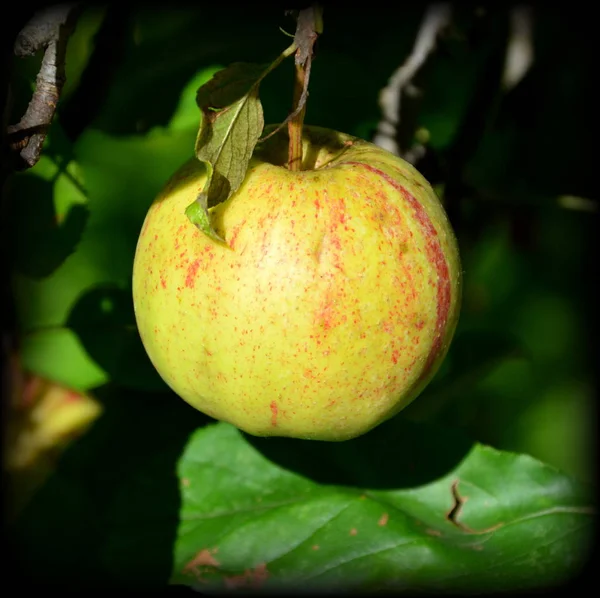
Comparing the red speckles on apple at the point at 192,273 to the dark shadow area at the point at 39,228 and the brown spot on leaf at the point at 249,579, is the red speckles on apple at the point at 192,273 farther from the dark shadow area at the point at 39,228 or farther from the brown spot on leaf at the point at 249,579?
the brown spot on leaf at the point at 249,579

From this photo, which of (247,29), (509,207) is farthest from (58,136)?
(509,207)

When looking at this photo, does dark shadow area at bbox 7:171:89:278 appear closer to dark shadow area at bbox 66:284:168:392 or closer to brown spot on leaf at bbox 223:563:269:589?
dark shadow area at bbox 66:284:168:392

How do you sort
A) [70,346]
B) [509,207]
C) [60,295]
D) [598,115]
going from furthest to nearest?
[598,115] → [509,207] → [70,346] → [60,295]

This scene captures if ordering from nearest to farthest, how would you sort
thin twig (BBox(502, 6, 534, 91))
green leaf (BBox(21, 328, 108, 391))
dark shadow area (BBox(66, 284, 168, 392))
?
1. dark shadow area (BBox(66, 284, 168, 392))
2. green leaf (BBox(21, 328, 108, 391))
3. thin twig (BBox(502, 6, 534, 91))

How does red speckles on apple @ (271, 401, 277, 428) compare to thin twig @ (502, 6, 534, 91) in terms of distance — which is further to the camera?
thin twig @ (502, 6, 534, 91)

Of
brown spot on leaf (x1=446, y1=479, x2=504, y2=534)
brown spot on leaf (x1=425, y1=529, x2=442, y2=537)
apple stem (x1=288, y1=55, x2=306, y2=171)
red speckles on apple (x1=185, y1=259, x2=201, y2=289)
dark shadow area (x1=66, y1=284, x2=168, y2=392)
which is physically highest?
apple stem (x1=288, y1=55, x2=306, y2=171)

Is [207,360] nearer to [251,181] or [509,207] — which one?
[251,181]

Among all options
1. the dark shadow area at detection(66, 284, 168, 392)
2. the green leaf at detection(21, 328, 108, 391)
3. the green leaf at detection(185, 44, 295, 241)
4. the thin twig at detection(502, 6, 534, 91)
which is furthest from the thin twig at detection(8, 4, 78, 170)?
the thin twig at detection(502, 6, 534, 91)

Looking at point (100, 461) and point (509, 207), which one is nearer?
point (100, 461)
